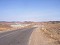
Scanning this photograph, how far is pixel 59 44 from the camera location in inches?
690

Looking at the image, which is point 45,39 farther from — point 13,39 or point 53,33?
point 53,33

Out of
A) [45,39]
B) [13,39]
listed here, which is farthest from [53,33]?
[13,39]

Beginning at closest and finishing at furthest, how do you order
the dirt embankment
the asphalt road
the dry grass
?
the asphalt road, the dirt embankment, the dry grass

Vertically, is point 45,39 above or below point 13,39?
below

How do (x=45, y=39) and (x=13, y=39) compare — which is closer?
(x=13, y=39)

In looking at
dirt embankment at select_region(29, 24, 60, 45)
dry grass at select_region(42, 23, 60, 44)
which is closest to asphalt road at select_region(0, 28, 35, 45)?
dirt embankment at select_region(29, 24, 60, 45)

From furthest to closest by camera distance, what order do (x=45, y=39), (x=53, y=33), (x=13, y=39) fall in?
(x=53, y=33) < (x=45, y=39) < (x=13, y=39)

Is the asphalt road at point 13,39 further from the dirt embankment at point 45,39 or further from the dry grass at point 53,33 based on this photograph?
the dry grass at point 53,33

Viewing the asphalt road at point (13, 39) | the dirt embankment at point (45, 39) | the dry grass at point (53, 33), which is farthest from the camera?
the dry grass at point (53, 33)

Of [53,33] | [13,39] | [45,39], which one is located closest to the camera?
[13,39]

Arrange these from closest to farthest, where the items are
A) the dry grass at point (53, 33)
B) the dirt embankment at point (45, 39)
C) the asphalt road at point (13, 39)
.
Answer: the asphalt road at point (13, 39), the dirt embankment at point (45, 39), the dry grass at point (53, 33)

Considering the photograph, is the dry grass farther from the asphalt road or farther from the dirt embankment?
the asphalt road

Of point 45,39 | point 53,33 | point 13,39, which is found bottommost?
point 53,33

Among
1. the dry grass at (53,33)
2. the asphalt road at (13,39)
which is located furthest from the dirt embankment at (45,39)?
the asphalt road at (13,39)
